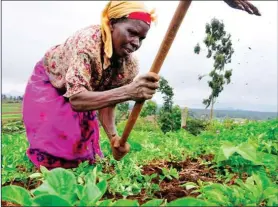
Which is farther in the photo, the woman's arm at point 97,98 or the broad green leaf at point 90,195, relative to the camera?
the woman's arm at point 97,98

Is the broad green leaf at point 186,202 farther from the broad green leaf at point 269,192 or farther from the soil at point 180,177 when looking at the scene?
the soil at point 180,177

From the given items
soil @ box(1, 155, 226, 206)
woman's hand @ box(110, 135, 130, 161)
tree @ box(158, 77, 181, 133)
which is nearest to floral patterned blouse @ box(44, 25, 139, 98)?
woman's hand @ box(110, 135, 130, 161)

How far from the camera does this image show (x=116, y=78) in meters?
3.51

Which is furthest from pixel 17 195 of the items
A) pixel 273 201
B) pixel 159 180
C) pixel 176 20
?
pixel 159 180

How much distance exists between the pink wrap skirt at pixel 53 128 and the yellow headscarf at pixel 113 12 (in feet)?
2.16

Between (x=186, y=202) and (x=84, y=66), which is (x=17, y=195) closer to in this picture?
(x=186, y=202)

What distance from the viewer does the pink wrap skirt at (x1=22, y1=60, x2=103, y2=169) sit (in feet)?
11.4

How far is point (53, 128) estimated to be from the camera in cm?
346

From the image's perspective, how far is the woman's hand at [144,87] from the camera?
2.41 metres

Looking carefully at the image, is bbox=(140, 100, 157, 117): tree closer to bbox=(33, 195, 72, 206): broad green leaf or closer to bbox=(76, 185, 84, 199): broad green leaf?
bbox=(76, 185, 84, 199): broad green leaf

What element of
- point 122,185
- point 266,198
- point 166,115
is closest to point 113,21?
point 122,185

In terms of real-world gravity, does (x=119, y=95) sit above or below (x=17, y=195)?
above

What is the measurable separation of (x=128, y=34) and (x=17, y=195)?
1.49m

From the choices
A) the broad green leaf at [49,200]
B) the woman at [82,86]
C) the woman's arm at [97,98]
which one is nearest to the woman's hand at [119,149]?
the woman at [82,86]
